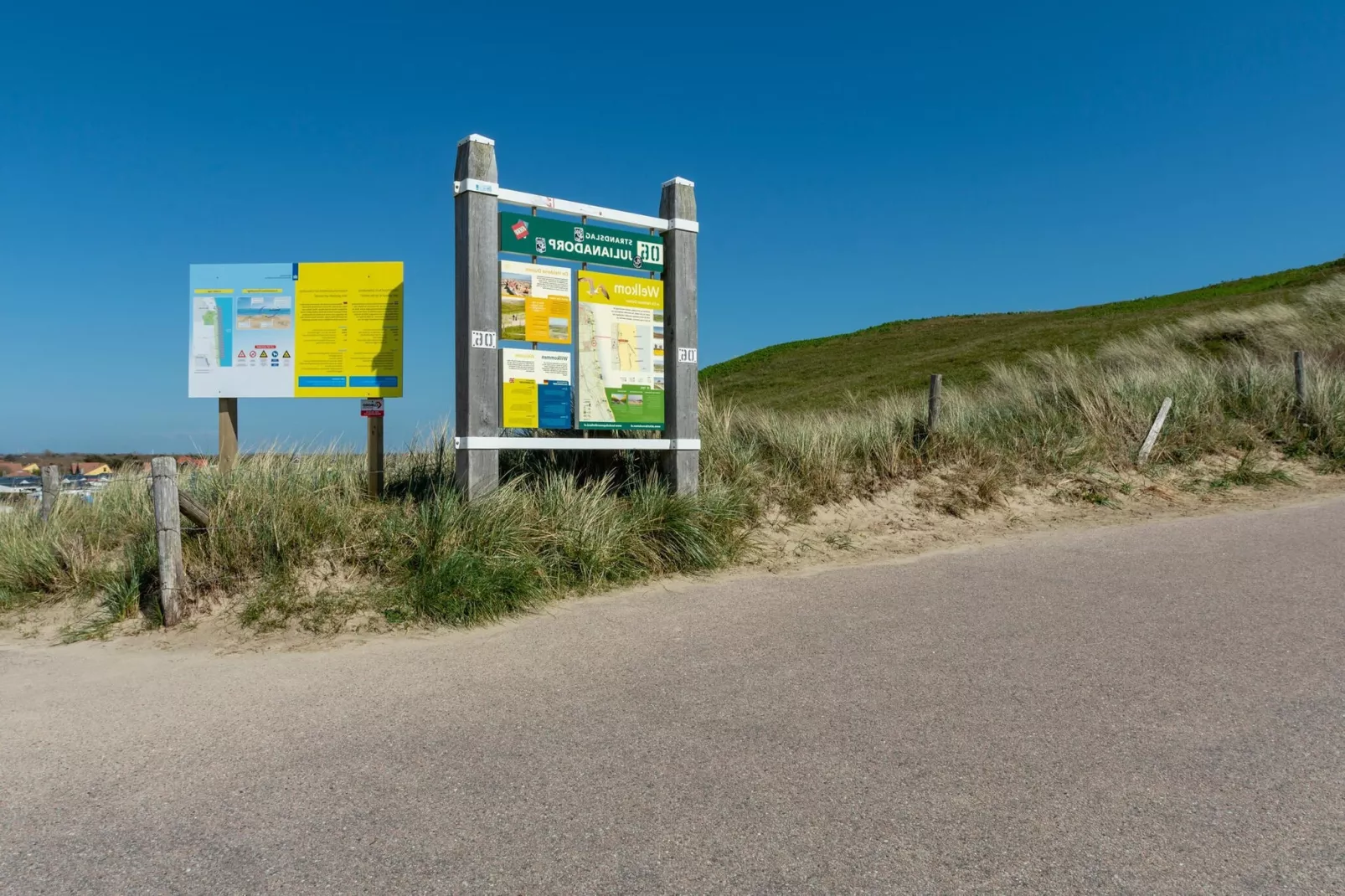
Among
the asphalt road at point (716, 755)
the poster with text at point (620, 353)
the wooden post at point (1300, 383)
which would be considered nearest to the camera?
the asphalt road at point (716, 755)

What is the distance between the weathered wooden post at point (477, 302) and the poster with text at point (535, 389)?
0.14m

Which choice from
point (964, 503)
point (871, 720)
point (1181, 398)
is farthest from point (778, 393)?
point (871, 720)

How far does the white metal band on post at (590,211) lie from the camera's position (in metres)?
7.98

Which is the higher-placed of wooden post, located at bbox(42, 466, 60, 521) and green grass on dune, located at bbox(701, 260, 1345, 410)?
green grass on dune, located at bbox(701, 260, 1345, 410)

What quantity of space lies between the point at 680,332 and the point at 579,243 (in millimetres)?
1377

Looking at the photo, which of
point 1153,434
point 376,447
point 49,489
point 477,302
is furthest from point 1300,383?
point 49,489

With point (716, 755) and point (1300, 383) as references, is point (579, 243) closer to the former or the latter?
point (716, 755)

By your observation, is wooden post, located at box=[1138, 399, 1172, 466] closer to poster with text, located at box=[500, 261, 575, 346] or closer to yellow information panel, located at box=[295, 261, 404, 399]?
poster with text, located at box=[500, 261, 575, 346]

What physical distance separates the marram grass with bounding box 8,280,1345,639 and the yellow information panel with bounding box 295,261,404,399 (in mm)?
921

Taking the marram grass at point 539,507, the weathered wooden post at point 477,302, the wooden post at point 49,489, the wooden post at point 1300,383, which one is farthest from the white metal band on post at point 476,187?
the wooden post at point 1300,383

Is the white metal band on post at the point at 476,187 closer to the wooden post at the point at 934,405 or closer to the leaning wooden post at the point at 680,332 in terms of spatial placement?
the leaning wooden post at the point at 680,332

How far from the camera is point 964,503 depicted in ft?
33.0

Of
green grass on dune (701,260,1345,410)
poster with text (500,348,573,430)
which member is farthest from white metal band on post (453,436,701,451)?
green grass on dune (701,260,1345,410)

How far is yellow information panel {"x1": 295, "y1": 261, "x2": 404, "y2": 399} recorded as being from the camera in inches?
325
